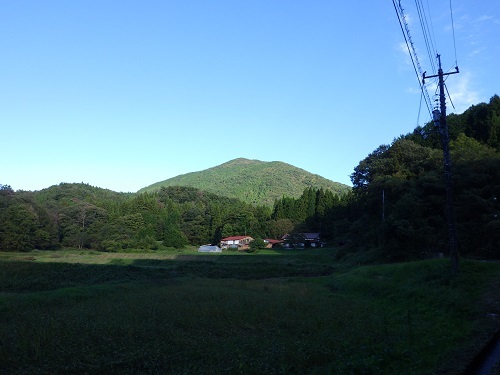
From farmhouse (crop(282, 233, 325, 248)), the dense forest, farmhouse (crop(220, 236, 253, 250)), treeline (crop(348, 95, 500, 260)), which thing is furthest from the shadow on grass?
farmhouse (crop(220, 236, 253, 250))

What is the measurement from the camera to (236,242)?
88.4m

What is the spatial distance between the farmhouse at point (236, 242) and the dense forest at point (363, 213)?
16.4 ft

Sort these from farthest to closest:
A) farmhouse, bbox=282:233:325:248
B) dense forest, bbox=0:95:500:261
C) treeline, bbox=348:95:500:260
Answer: farmhouse, bbox=282:233:325:248, dense forest, bbox=0:95:500:261, treeline, bbox=348:95:500:260

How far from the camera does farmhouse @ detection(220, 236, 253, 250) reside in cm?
8738

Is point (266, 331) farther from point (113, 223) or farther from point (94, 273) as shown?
point (113, 223)

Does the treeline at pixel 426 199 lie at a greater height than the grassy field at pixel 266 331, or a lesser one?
greater

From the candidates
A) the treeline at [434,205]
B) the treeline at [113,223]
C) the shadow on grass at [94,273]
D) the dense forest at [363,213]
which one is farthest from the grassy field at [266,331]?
the treeline at [113,223]

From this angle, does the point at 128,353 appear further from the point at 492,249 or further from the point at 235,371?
the point at 492,249

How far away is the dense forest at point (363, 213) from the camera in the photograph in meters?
32.7

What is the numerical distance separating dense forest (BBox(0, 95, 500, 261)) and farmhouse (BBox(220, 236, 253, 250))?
4.98 m

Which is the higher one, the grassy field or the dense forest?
the dense forest

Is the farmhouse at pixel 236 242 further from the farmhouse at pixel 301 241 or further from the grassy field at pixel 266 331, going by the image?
the grassy field at pixel 266 331

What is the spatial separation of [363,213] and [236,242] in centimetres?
4124

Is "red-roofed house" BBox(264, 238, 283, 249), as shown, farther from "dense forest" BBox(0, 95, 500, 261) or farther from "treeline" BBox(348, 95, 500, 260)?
"treeline" BBox(348, 95, 500, 260)
